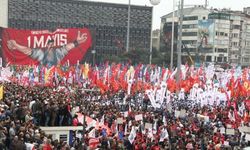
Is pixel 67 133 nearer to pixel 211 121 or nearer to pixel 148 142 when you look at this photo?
pixel 148 142

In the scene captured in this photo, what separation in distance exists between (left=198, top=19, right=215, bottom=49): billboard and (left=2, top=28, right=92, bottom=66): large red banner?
74735 millimetres

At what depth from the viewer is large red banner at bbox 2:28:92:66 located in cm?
2019

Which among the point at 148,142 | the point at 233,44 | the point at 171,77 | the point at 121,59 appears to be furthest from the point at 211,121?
the point at 233,44

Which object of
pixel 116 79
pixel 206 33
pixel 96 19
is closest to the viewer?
pixel 116 79

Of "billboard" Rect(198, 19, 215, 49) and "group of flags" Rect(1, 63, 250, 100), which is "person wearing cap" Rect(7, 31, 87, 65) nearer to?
"group of flags" Rect(1, 63, 250, 100)

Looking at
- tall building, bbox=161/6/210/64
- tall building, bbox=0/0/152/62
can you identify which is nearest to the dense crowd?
tall building, bbox=0/0/152/62

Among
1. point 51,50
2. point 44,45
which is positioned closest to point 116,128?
point 51,50

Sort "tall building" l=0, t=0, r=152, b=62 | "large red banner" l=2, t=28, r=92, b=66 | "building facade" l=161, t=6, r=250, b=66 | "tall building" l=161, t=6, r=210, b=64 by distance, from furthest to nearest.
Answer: "tall building" l=161, t=6, r=210, b=64, "building facade" l=161, t=6, r=250, b=66, "tall building" l=0, t=0, r=152, b=62, "large red banner" l=2, t=28, r=92, b=66

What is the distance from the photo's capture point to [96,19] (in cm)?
9281

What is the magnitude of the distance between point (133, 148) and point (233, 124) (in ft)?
18.5

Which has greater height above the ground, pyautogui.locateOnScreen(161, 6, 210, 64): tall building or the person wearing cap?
pyautogui.locateOnScreen(161, 6, 210, 64): tall building

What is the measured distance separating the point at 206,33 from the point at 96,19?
65.5 ft

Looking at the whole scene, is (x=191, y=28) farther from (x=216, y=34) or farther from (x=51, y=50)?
(x=51, y=50)

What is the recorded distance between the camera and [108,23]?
93188 mm
